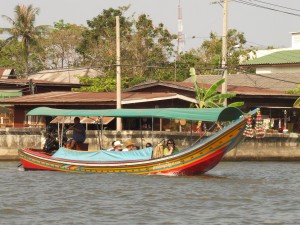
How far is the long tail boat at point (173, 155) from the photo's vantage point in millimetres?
24219

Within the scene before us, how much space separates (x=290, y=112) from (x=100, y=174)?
1840 cm

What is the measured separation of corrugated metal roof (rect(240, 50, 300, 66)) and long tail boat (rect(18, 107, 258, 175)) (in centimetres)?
2932

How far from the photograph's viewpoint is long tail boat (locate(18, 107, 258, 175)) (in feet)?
79.5

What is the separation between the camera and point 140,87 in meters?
42.3

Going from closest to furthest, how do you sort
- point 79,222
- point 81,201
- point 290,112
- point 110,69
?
point 79,222 < point 81,201 < point 290,112 < point 110,69

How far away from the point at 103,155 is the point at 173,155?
2.47m

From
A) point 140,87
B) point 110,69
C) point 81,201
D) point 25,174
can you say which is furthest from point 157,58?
point 81,201

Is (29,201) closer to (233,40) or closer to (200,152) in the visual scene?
(200,152)

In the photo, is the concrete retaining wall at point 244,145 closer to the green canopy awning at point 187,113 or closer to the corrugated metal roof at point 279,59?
the green canopy awning at point 187,113

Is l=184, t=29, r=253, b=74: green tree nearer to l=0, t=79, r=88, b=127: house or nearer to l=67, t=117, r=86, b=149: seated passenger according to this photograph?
l=0, t=79, r=88, b=127: house

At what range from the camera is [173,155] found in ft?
80.8

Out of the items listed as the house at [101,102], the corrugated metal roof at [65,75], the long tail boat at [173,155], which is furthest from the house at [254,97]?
the corrugated metal roof at [65,75]

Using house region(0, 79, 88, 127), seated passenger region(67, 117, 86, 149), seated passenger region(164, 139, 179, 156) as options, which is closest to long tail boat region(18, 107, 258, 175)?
seated passenger region(164, 139, 179, 156)

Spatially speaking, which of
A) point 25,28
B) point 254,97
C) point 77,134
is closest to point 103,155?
point 77,134
